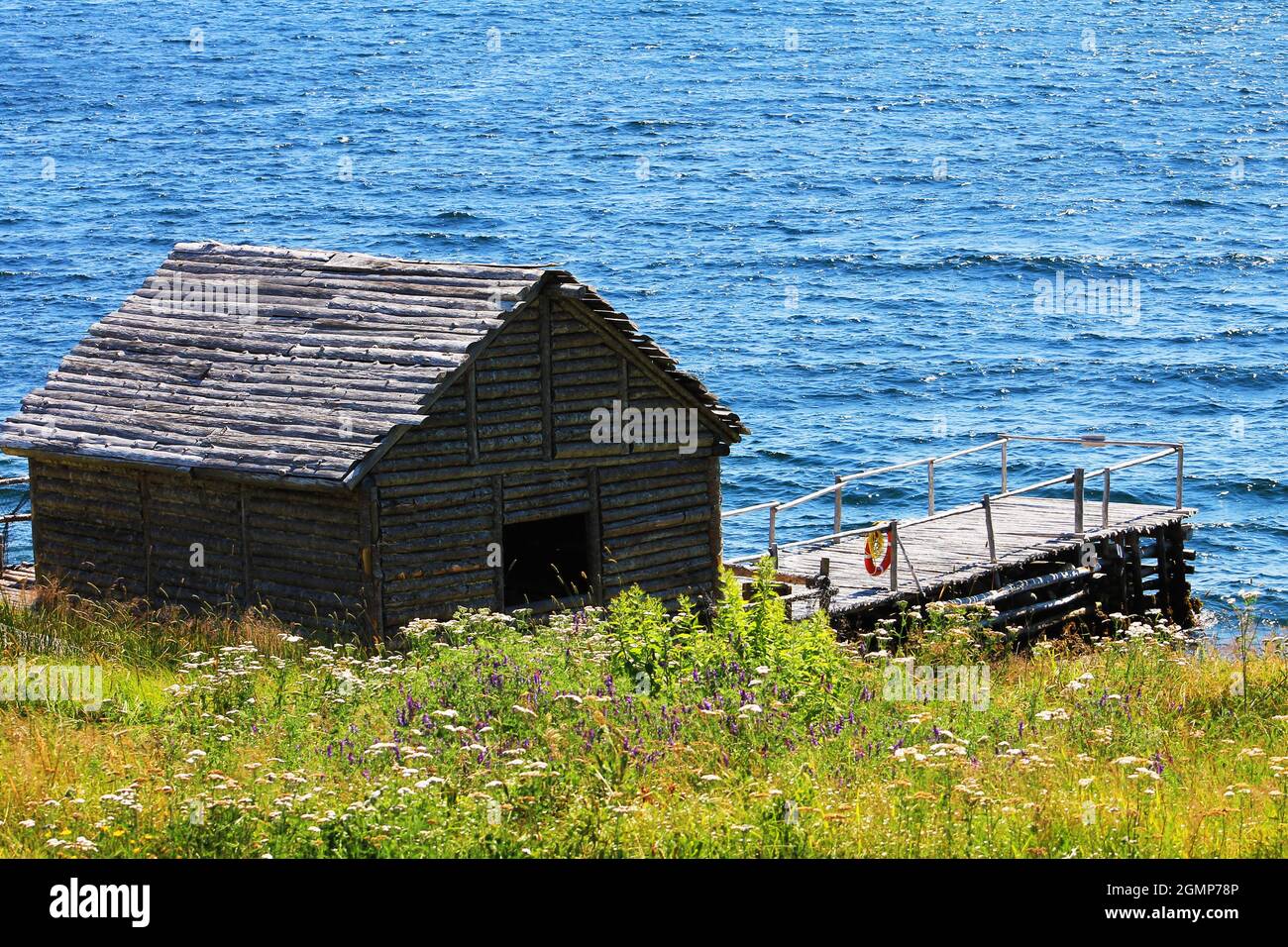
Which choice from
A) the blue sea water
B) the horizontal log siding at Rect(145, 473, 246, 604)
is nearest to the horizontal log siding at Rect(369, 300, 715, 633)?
the horizontal log siding at Rect(145, 473, 246, 604)

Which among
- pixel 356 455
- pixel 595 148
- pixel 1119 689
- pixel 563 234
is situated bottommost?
pixel 1119 689

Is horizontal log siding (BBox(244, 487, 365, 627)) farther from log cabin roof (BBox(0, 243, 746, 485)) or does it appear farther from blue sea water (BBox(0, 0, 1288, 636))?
blue sea water (BBox(0, 0, 1288, 636))

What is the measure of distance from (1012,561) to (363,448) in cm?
1185

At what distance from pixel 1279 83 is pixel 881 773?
104 meters

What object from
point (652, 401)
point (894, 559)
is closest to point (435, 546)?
point (652, 401)

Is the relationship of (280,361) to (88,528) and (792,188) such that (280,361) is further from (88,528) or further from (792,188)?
(792,188)

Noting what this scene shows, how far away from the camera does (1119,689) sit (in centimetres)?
1358

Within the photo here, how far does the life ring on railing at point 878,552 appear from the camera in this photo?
26.0m

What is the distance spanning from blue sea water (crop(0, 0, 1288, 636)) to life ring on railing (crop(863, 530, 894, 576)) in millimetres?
13411

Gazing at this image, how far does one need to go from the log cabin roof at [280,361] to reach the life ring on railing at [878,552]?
364 cm

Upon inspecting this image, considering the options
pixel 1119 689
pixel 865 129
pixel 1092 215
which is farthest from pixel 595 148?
pixel 1119 689

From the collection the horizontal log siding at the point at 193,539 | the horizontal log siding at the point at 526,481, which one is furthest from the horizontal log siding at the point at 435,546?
the horizontal log siding at the point at 193,539
